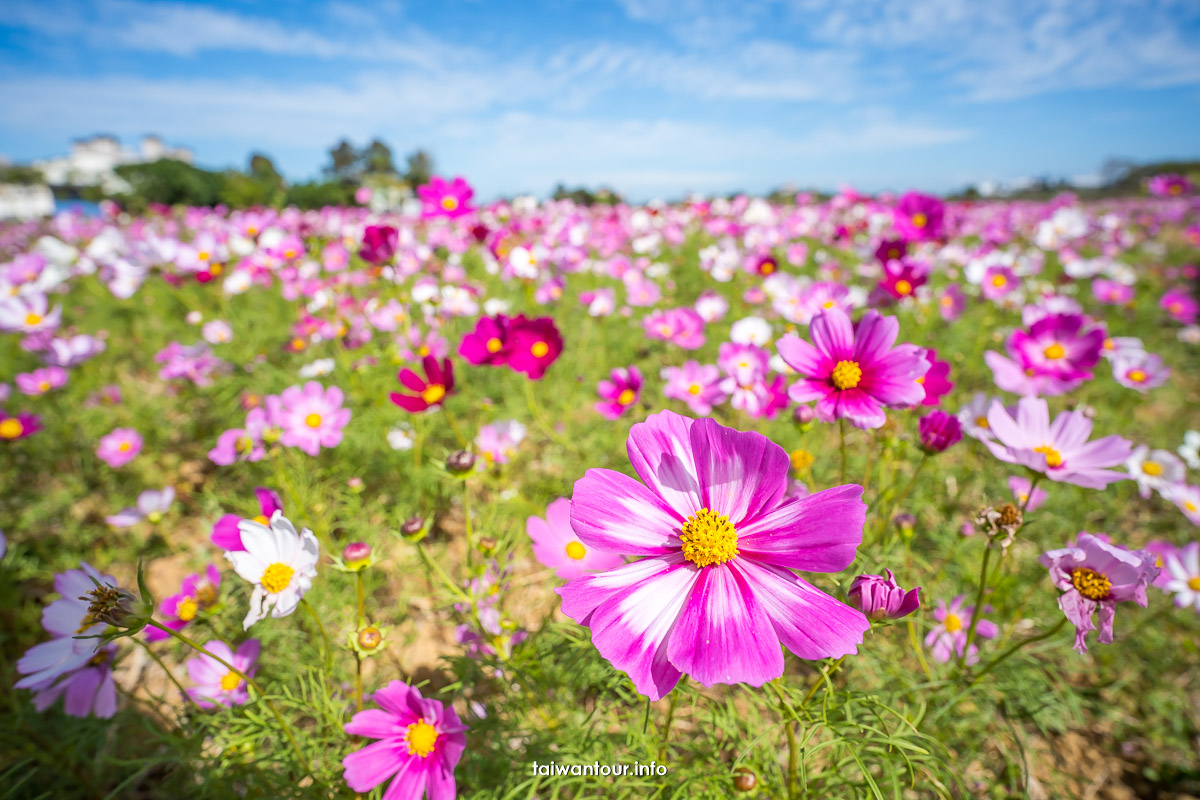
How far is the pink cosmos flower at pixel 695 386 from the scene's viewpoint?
182cm

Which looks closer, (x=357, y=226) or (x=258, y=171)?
(x=357, y=226)

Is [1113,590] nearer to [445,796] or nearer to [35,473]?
[445,796]

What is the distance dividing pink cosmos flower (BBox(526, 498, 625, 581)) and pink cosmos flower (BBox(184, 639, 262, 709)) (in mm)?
669

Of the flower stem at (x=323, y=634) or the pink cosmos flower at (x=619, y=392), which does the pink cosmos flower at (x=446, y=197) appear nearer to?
the pink cosmos flower at (x=619, y=392)

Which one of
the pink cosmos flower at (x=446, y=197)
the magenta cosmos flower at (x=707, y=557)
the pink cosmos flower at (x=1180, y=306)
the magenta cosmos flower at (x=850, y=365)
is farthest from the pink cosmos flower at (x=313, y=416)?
the pink cosmos flower at (x=1180, y=306)

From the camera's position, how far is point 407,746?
949mm

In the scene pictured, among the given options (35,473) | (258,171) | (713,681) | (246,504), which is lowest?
(35,473)

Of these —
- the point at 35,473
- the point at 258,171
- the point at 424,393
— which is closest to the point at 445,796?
the point at 424,393

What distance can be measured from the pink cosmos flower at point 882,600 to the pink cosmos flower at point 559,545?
2.14 feet

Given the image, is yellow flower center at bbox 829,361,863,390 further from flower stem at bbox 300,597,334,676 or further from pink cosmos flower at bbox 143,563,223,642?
pink cosmos flower at bbox 143,563,223,642

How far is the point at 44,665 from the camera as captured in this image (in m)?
0.98

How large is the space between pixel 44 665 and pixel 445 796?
849 mm

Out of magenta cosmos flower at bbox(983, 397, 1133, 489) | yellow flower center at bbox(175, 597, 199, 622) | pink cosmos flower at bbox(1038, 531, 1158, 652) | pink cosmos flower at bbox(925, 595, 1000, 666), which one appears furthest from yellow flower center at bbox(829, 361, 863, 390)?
yellow flower center at bbox(175, 597, 199, 622)

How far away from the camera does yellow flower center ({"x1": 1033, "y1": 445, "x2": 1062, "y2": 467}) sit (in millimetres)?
1051
